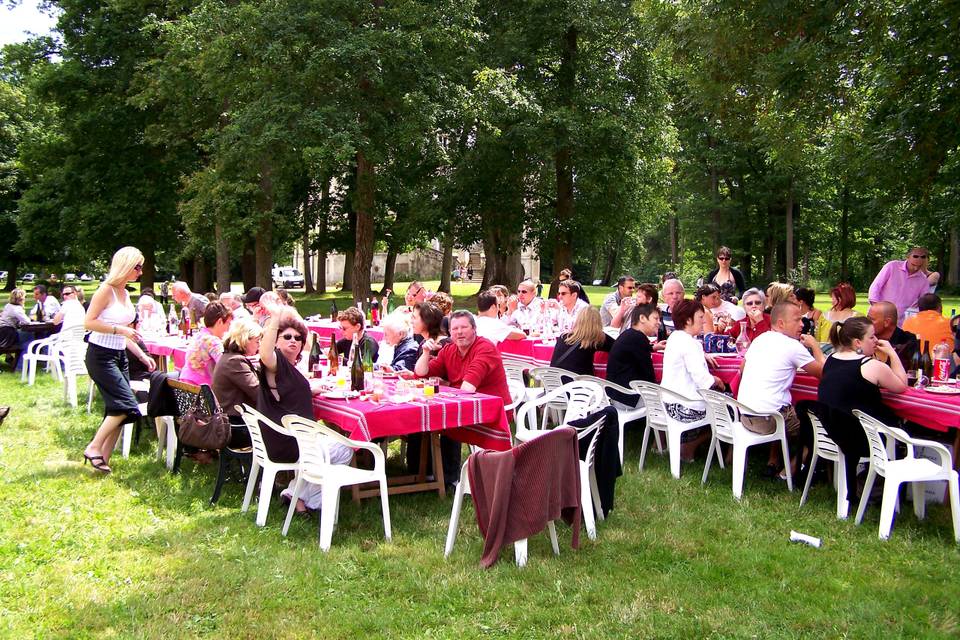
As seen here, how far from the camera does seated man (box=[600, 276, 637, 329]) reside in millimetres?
9867

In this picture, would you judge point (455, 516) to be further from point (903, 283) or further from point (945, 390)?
point (903, 283)

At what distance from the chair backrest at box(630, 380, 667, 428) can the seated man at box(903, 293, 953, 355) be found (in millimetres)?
3405

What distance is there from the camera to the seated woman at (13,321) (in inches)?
543

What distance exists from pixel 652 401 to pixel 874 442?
202 centimetres

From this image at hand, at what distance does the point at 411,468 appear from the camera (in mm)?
7008

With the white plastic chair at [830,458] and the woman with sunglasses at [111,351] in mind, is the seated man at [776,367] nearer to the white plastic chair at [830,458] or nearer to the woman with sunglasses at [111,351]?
the white plastic chair at [830,458]

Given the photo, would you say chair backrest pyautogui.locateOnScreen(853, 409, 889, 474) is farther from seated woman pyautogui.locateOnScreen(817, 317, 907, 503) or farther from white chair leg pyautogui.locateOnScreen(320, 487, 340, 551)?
white chair leg pyautogui.locateOnScreen(320, 487, 340, 551)

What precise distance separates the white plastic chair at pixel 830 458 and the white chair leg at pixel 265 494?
3.76m

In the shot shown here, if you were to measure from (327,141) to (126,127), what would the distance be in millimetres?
11918

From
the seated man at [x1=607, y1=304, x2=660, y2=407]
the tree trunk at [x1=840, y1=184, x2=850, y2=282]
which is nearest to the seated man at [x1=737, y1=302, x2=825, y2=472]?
the seated man at [x1=607, y1=304, x2=660, y2=407]

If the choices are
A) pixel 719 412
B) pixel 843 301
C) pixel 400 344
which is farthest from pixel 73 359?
pixel 843 301

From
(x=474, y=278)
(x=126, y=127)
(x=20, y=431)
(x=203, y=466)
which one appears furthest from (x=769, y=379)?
(x=474, y=278)

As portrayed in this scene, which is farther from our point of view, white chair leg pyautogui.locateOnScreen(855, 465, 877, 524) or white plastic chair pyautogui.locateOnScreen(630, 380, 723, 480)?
white plastic chair pyautogui.locateOnScreen(630, 380, 723, 480)

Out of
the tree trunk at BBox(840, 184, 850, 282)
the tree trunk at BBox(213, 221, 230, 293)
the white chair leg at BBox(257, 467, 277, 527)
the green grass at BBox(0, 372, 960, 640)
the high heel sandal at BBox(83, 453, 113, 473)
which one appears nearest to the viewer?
the green grass at BBox(0, 372, 960, 640)
